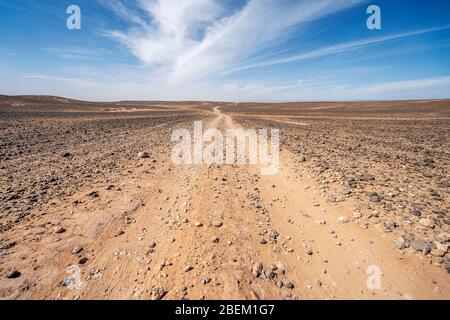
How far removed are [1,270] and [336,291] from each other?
17.7ft

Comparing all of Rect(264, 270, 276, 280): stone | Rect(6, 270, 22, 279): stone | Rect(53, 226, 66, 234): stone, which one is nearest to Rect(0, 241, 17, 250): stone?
Rect(53, 226, 66, 234): stone

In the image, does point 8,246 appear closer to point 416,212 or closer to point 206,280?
point 206,280

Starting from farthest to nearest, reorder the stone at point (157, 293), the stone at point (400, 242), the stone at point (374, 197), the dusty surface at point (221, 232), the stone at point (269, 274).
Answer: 1. the stone at point (374, 197)
2. the stone at point (400, 242)
3. the stone at point (269, 274)
4. the dusty surface at point (221, 232)
5. the stone at point (157, 293)

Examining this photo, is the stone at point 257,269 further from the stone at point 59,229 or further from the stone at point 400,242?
the stone at point 59,229

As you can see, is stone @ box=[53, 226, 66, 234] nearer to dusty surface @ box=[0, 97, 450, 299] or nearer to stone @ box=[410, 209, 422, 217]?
dusty surface @ box=[0, 97, 450, 299]

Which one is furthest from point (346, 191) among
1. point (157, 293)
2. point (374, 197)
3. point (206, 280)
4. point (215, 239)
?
point (157, 293)

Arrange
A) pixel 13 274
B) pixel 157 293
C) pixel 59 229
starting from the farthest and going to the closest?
pixel 59 229 → pixel 13 274 → pixel 157 293

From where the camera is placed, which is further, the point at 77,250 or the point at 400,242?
the point at 400,242

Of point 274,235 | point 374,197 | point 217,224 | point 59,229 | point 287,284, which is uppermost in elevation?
point 374,197

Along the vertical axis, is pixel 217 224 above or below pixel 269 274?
above

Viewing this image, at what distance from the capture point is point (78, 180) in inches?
299

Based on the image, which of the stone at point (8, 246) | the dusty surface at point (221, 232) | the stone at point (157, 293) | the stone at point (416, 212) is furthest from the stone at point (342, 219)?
the stone at point (8, 246)
